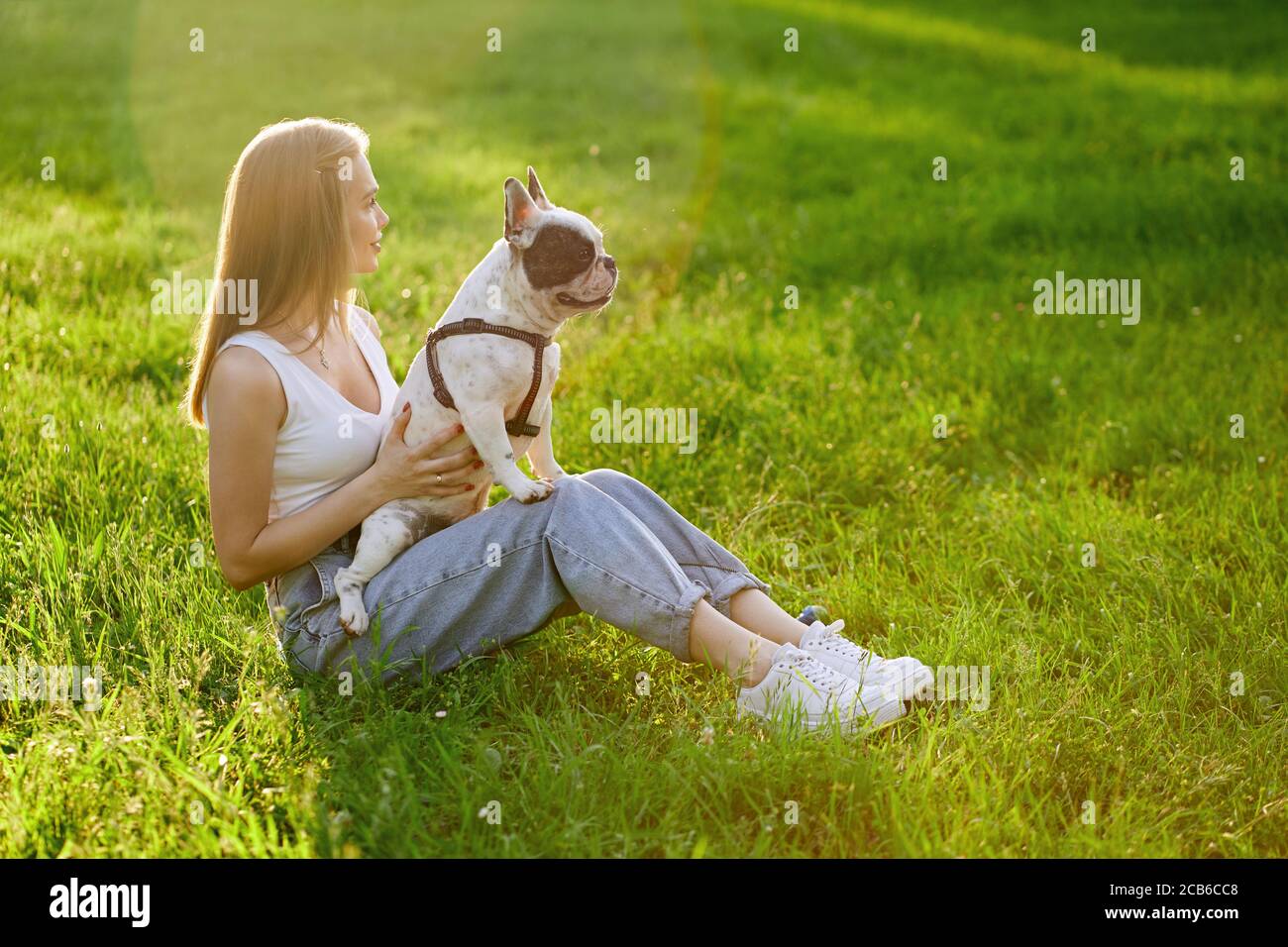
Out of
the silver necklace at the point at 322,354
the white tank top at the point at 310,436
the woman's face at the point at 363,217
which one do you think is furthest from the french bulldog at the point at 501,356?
the woman's face at the point at 363,217

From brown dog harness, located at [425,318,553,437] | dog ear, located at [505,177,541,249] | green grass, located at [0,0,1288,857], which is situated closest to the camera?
green grass, located at [0,0,1288,857]

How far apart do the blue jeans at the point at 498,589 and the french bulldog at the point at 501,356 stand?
68 mm

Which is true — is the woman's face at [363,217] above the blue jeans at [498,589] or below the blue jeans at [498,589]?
above

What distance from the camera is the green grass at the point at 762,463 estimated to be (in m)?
2.88

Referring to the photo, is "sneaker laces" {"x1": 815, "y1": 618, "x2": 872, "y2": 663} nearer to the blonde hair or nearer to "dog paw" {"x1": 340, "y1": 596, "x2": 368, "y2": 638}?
"dog paw" {"x1": 340, "y1": 596, "x2": 368, "y2": 638}

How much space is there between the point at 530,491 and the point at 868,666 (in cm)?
108

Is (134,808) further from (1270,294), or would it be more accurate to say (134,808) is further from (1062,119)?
(1062,119)

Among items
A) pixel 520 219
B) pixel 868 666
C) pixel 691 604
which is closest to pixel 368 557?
pixel 691 604

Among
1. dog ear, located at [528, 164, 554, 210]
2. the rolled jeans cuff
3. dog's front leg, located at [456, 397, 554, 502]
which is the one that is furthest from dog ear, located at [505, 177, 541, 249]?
the rolled jeans cuff

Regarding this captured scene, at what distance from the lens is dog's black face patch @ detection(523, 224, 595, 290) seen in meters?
3.03

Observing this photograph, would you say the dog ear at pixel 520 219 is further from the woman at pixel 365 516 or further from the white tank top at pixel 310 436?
the white tank top at pixel 310 436

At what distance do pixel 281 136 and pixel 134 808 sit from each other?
1836 millimetres

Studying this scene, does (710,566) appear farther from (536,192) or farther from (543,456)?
(536,192)

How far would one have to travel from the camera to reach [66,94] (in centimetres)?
988
